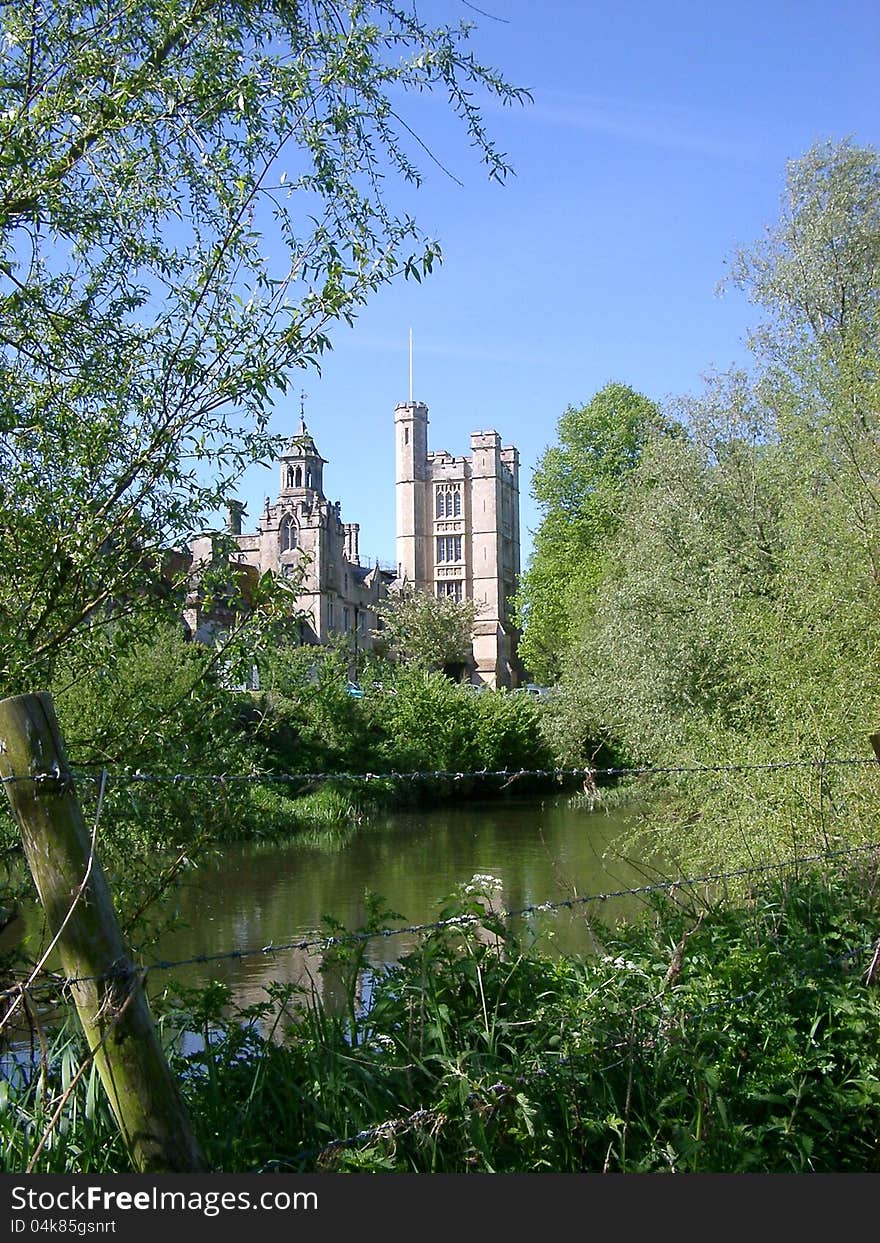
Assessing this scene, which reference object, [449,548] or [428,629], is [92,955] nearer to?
[428,629]

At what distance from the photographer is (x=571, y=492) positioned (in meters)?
46.6

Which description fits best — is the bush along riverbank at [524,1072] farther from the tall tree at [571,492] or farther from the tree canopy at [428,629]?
the tree canopy at [428,629]

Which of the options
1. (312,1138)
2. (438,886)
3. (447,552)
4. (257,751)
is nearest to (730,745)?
(438,886)

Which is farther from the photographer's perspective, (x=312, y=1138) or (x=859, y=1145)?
(x=859, y=1145)

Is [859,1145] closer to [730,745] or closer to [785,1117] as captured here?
[785,1117]

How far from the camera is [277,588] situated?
5.34 meters

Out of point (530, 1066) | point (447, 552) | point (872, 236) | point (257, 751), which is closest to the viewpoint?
point (530, 1066)

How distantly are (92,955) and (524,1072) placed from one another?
4.66ft

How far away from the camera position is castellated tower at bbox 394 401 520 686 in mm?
86438

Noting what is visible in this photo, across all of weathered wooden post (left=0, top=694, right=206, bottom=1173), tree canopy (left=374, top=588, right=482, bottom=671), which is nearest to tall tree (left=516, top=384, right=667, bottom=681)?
tree canopy (left=374, top=588, right=482, bottom=671)

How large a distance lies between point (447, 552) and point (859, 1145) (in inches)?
3325

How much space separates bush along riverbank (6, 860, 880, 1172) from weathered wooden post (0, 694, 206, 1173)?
23 centimetres

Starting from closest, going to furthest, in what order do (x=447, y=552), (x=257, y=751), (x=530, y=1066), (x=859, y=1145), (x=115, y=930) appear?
(x=115, y=930) → (x=530, y=1066) → (x=859, y=1145) → (x=257, y=751) → (x=447, y=552)

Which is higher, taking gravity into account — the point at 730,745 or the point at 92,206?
the point at 92,206
